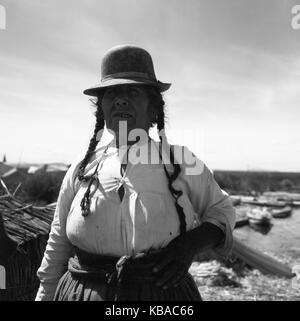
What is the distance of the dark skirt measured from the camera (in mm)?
1568

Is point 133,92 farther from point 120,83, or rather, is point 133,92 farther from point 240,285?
point 240,285

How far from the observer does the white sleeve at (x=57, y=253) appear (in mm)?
1894

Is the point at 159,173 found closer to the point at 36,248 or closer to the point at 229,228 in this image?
the point at 229,228

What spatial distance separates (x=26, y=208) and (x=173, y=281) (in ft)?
7.54

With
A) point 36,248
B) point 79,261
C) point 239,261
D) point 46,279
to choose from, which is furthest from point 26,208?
point 239,261

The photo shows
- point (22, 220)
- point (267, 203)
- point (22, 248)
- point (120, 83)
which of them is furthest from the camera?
point (267, 203)

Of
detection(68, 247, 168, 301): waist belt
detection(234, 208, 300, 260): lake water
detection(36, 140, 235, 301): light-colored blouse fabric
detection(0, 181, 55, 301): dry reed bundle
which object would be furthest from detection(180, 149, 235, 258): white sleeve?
detection(234, 208, 300, 260): lake water

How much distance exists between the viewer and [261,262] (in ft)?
23.3

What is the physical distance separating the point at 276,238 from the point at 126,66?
10041 mm

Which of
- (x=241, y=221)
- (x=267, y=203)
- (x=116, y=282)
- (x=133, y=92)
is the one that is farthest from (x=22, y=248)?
(x=267, y=203)

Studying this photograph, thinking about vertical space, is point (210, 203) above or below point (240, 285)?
above

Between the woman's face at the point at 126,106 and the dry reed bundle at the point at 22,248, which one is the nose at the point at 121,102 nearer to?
the woman's face at the point at 126,106

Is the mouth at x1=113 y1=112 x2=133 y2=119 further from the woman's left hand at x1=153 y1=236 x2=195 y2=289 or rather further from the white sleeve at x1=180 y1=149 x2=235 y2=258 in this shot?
the woman's left hand at x1=153 y1=236 x2=195 y2=289
